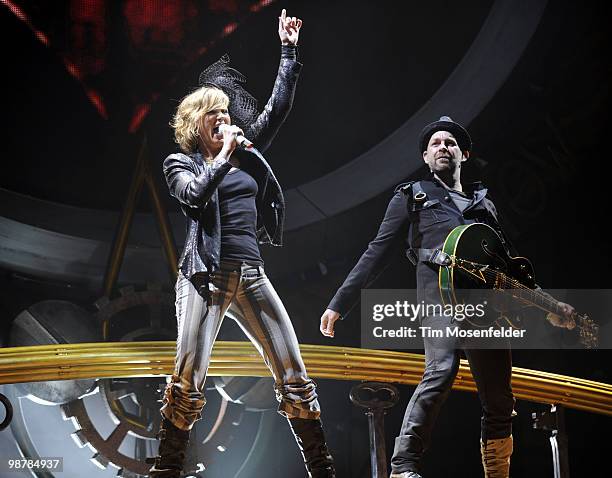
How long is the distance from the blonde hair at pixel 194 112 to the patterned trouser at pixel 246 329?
0.66 metres

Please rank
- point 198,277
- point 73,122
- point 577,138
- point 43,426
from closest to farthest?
point 198,277 < point 43,426 < point 73,122 < point 577,138

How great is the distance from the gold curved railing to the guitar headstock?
Answer: 0.31 m

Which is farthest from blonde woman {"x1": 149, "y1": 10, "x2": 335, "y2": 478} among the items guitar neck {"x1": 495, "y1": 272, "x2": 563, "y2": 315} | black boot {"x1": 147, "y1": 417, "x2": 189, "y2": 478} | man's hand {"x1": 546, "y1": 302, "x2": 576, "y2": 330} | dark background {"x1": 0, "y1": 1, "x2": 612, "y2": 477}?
man's hand {"x1": 546, "y1": 302, "x2": 576, "y2": 330}

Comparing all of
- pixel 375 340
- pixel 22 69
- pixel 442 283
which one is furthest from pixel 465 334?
pixel 22 69

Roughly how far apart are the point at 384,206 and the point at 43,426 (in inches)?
82.7

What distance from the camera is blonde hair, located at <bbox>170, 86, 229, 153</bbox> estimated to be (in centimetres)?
364

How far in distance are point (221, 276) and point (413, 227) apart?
3.00 ft

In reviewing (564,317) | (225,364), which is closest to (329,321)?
(225,364)

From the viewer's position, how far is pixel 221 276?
3332 mm

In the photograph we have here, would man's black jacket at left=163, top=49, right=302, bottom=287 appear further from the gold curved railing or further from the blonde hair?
the gold curved railing

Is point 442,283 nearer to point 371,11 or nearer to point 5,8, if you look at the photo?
point 371,11

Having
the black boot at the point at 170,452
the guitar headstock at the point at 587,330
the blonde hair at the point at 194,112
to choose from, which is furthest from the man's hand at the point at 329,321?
the guitar headstock at the point at 587,330

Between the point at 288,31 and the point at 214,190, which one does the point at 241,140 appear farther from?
the point at 288,31

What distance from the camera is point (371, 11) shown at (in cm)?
476
